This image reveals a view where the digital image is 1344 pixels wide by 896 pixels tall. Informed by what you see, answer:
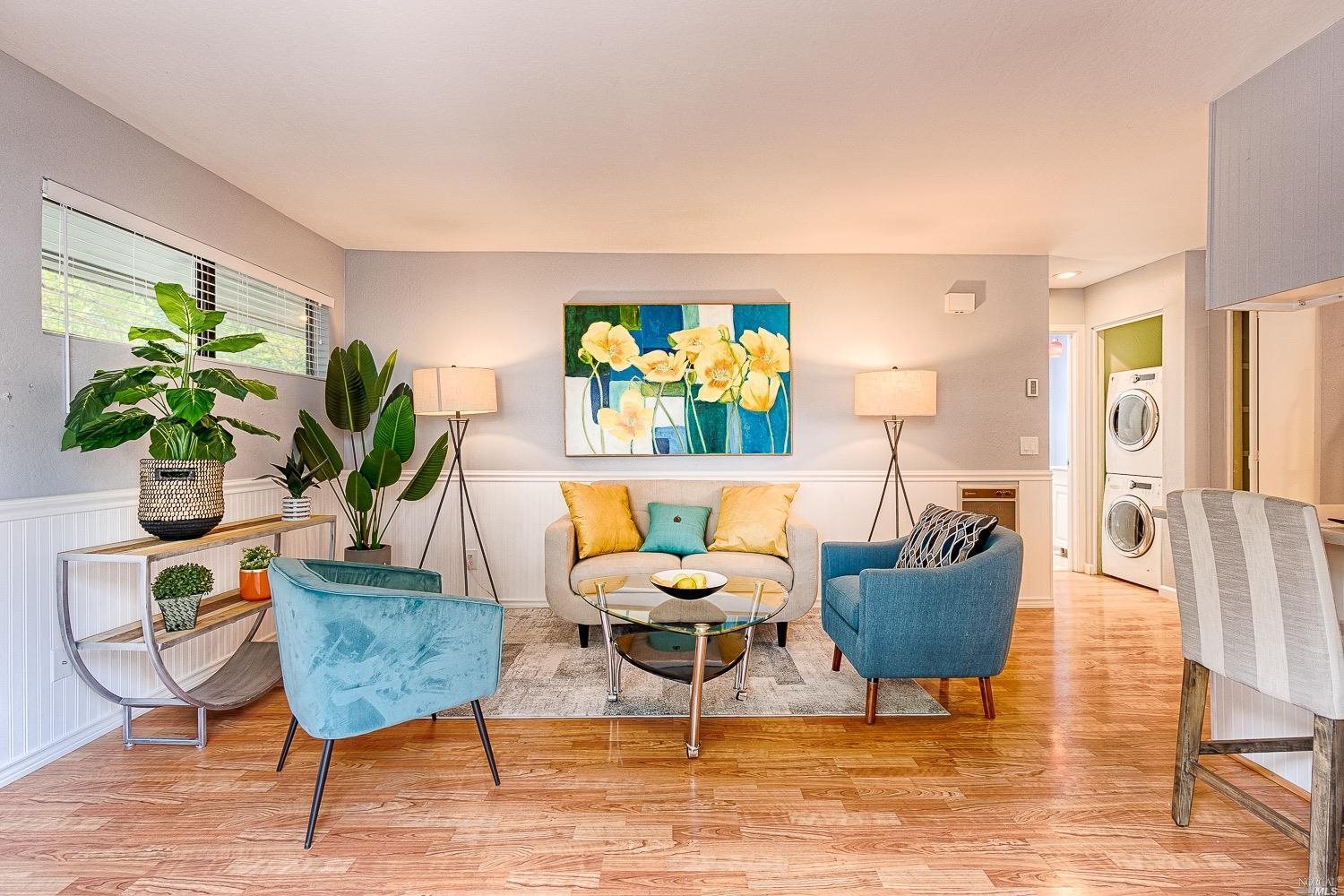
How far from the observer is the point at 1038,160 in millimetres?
3152

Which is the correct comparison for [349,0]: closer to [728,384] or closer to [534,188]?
[534,188]

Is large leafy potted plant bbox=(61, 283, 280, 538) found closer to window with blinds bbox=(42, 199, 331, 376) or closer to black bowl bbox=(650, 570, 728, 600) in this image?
window with blinds bbox=(42, 199, 331, 376)

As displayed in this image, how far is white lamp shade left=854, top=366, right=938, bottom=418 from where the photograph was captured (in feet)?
13.9

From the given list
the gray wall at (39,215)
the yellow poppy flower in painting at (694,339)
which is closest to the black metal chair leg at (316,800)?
the gray wall at (39,215)

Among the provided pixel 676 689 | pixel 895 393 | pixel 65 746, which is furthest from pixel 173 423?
pixel 895 393

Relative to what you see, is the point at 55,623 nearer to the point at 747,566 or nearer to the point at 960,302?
the point at 747,566

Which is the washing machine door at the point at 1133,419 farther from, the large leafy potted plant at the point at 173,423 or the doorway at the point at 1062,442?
the large leafy potted plant at the point at 173,423

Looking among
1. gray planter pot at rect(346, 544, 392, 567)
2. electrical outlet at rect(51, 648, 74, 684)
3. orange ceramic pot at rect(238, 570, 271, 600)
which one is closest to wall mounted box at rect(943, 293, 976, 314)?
gray planter pot at rect(346, 544, 392, 567)

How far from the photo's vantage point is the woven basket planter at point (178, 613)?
258cm

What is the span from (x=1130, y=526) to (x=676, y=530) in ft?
12.2

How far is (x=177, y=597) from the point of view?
259 centimetres

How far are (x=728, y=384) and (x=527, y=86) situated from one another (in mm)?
2503

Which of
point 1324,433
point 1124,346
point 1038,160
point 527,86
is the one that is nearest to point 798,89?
point 527,86

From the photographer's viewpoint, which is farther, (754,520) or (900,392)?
(900,392)
